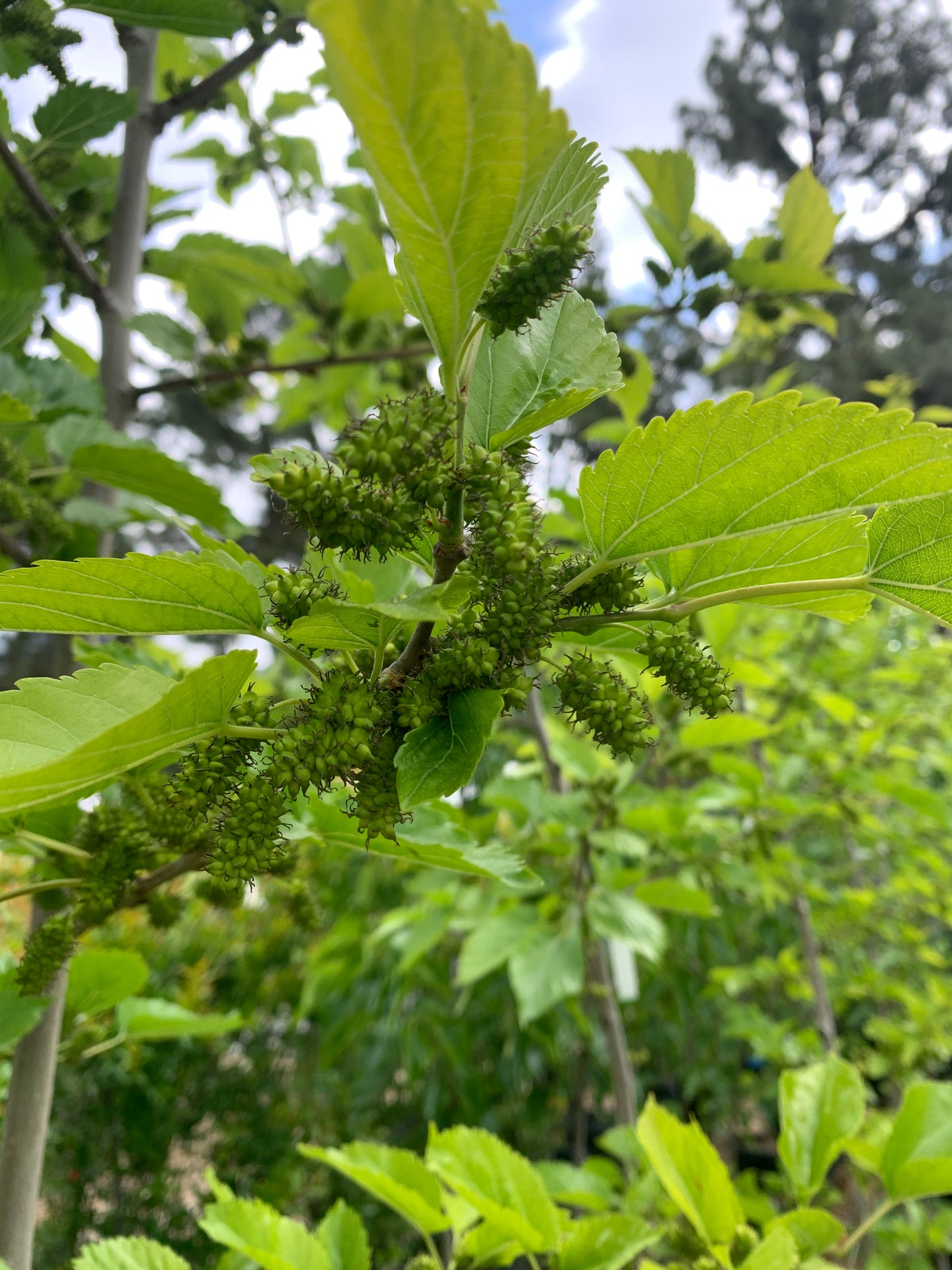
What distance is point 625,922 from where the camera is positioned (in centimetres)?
118

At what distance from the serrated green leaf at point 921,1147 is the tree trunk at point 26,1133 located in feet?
2.33

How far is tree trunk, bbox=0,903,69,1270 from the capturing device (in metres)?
0.59

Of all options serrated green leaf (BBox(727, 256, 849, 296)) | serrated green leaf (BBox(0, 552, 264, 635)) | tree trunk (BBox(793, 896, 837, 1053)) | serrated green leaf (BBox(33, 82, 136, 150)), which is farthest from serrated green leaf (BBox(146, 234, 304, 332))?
tree trunk (BBox(793, 896, 837, 1053))

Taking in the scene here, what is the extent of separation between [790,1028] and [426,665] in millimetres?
2240

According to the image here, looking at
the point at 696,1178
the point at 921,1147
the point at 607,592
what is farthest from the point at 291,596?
the point at 921,1147

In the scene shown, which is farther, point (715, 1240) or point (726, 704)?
point (715, 1240)

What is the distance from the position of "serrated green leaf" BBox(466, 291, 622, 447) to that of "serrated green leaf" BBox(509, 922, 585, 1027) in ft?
2.72

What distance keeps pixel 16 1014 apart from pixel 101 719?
35 cm

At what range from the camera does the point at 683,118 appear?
31.6ft

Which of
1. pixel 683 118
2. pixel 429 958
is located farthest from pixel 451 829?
pixel 683 118

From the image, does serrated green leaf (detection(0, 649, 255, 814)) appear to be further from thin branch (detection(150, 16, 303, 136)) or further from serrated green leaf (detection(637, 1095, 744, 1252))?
thin branch (detection(150, 16, 303, 136))

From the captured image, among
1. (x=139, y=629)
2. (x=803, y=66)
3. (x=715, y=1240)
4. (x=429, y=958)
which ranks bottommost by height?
(x=715, y=1240)

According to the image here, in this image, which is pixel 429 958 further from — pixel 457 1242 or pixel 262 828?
pixel 262 828

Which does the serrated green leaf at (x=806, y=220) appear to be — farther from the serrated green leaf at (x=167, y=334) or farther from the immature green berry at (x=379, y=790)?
Result: the immature green berry at (x=379, y=790)
